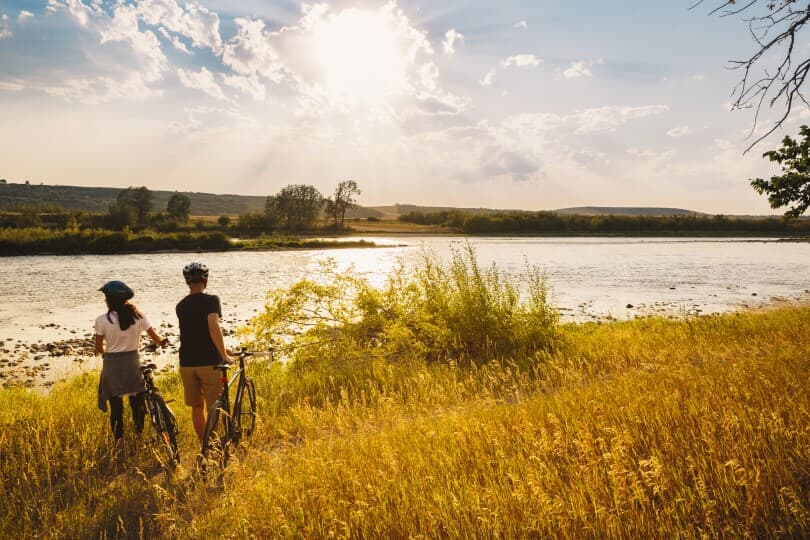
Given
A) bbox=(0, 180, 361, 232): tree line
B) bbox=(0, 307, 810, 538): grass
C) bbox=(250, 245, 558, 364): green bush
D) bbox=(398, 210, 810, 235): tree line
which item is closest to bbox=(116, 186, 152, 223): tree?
bbox=(0, 180, 361, 232): tree line

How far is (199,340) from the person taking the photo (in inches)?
258

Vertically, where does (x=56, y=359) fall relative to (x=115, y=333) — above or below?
below

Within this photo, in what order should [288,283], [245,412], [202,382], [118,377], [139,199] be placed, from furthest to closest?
[139,199], [288,283], [245,412], [118,377], [202,382]

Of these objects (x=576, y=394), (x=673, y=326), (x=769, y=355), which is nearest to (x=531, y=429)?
(x=576, y=394)

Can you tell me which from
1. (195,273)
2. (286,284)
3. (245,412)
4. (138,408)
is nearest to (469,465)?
(245,412)

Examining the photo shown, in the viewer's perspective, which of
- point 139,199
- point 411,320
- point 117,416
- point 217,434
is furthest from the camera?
point 139,199

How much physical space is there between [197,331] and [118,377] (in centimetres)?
156

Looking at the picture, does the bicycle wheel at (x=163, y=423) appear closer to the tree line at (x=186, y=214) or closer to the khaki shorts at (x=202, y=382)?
the khaki shorts at (x=202, y=382)

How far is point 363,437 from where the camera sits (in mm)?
7031

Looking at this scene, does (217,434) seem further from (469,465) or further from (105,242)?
(105,242)

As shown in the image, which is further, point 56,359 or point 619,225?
point 619,225

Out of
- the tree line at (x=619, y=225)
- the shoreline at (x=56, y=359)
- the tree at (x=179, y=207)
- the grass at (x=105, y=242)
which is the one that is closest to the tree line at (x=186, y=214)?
the tree at (x=179, y=207)

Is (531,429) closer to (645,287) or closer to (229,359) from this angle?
(229,359)

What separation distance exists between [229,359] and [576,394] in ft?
18.6
